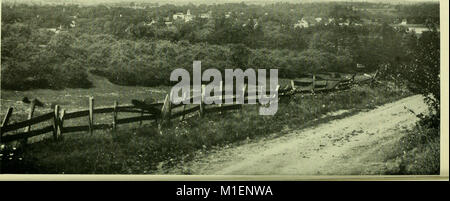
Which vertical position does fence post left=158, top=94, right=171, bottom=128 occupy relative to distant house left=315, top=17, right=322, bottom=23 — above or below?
below

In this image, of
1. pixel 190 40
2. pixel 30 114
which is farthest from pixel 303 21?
pixel 30 114

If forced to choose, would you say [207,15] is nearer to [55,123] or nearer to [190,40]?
[190,40]

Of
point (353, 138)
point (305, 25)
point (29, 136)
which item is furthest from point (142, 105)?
point (353, 138)

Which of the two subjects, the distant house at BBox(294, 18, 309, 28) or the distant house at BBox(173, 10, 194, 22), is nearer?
the distant house at BBox(173, 10, 194, 22)

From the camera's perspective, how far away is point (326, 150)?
7.11m

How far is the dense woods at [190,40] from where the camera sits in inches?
269

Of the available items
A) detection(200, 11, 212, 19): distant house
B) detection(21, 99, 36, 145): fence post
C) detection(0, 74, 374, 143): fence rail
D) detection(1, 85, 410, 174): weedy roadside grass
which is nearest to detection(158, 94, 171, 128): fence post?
detection(0, 74, 374, 143): fence rail

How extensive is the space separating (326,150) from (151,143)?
2.80 metres

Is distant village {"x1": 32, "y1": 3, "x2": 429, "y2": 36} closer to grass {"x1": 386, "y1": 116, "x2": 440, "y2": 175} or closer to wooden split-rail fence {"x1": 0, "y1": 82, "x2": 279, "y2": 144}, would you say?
wooden split-rail fence {"x1": 0, "y1": 82, "x2": 279, "y2": 144}

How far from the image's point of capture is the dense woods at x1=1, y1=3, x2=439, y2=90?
6.84m

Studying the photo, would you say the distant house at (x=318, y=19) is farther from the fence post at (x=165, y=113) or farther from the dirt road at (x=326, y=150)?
the fence post at (x=165, y=113)

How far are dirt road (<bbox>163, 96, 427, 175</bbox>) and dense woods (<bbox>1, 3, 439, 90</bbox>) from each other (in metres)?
0.92

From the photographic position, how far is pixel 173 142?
6.92 metres
